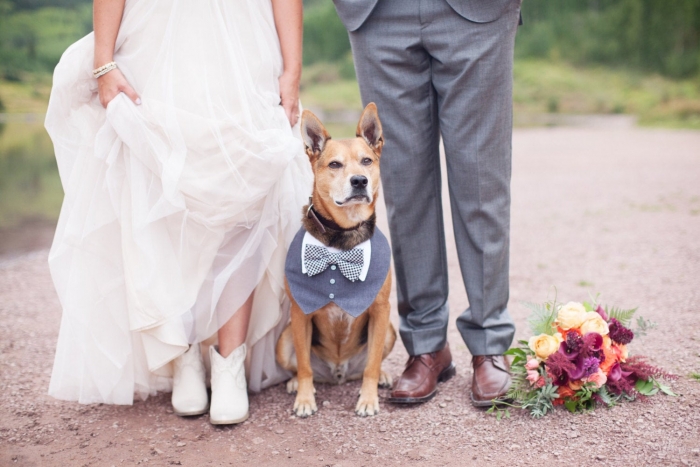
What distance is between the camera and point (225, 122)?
246 centimetres

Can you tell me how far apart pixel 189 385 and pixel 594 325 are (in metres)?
1.81

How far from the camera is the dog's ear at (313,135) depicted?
2850 millimetres

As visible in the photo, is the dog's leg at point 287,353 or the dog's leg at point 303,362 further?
the dog's leg at point 287,353

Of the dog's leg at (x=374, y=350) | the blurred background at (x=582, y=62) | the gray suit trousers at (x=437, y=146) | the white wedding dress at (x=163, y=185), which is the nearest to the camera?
the white wedding dress at (x=163, y=185)

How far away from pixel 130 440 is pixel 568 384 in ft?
6.05

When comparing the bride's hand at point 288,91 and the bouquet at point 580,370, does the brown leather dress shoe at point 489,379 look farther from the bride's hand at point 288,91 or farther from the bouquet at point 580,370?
the bride's hand at point 288,91

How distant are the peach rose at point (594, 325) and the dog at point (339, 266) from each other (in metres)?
0.88

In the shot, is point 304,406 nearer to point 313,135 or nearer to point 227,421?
point 227,421

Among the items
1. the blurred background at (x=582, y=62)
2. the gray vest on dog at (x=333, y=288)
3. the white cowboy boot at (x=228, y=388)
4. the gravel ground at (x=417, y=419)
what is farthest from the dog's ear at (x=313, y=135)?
the blurred background at (x=582, y=62)

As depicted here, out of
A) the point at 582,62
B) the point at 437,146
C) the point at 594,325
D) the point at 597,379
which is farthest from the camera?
the point at 582,62

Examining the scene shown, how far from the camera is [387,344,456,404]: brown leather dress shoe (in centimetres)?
281

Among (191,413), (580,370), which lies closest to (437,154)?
(580,370)

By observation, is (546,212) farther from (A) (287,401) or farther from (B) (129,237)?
(B) (129,237)

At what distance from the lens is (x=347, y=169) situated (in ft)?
9.26
